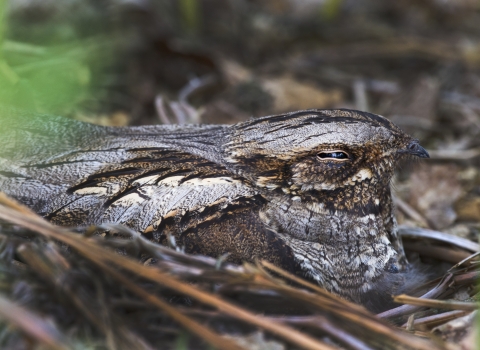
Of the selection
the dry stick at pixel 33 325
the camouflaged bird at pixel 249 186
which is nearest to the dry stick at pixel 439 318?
the camouflaged bird at pixel 249 186

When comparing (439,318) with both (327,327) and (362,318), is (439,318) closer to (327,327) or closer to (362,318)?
(362,318)

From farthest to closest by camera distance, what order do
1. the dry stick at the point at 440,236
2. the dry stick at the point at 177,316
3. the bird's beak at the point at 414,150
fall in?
the dry stick at the point at 440,236 → the bird's beak at the point at 414,150 → the dry stick at the point at 177,316

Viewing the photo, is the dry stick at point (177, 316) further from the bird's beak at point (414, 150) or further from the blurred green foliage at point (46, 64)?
the bird's beak at point (414, 150)

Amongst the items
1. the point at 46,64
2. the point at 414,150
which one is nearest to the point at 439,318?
the point at 414,150

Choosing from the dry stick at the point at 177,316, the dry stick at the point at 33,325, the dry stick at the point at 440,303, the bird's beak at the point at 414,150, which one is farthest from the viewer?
the bird's beak at the point at 414,150

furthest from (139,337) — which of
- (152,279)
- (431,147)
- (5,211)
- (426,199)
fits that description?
(431,147)

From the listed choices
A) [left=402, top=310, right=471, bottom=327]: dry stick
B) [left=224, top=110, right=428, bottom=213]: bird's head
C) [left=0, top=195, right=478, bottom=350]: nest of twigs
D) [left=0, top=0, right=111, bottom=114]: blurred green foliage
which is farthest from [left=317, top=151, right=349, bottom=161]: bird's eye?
[left=0, top=0, right=111, bottom=114]: blurred green foliage

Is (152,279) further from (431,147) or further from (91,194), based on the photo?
(431,147)

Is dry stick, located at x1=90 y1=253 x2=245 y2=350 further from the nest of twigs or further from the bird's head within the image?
the bird's head
